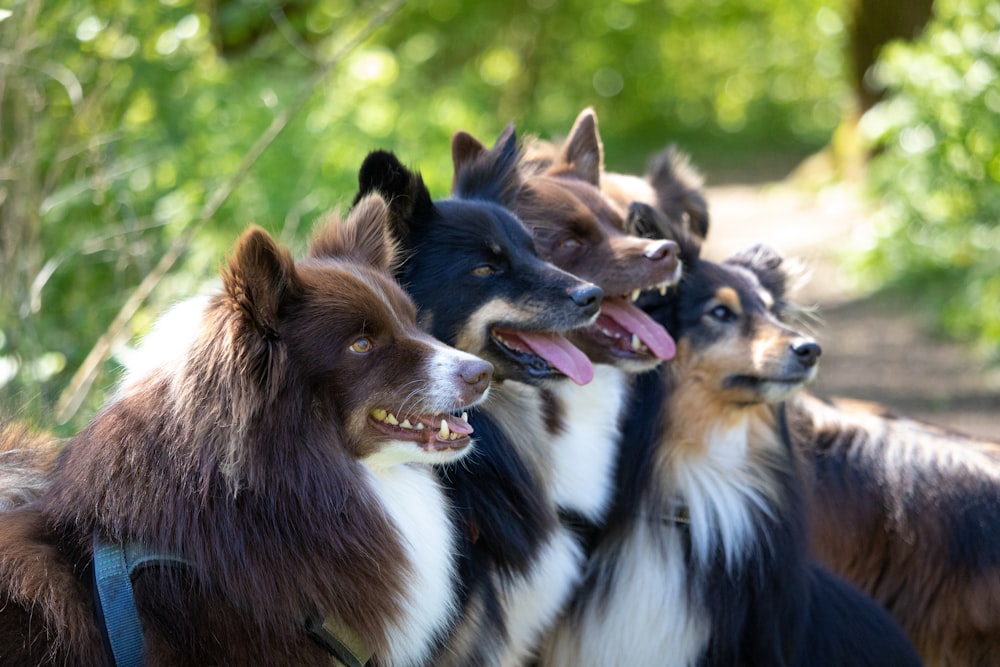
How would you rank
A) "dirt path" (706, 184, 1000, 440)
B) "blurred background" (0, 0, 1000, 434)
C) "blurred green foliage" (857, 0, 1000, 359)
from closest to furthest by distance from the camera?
1. "blurred background" (0, 0, 1000, 434)
2. "dirt path" (706, 184, 1000, 440)
3. "blurred green foliage" (857, 0, 1000, 359)

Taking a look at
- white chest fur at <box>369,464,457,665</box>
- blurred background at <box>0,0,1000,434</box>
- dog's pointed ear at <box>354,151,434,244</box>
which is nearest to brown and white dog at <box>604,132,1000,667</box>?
dog's pointed ear at <box>354,151,434,244</box>

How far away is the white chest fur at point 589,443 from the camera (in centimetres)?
384

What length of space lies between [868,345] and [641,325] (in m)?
6.33

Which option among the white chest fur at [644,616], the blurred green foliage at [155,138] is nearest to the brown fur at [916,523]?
the white chest fur at [644,616]

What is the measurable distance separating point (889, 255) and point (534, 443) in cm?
841

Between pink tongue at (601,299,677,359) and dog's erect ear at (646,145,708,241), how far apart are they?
1.15 meters

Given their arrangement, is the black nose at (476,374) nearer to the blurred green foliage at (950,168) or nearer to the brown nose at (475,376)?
the brown nose at (475,376)

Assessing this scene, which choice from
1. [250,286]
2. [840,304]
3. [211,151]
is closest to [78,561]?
[250,286]

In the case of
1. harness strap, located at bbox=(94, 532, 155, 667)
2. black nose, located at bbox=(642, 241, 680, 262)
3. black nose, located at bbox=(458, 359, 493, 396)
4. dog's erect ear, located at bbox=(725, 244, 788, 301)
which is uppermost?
black nose, located at bbox=(458, 359, 493, 396)

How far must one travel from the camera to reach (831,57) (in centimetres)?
2853

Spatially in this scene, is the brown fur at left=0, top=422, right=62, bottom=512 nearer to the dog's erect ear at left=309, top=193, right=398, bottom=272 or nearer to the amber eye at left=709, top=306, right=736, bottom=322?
the dog's erect ear at left=309, top=193, right=398, bottom=272

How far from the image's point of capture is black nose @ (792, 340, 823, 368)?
3945 mm

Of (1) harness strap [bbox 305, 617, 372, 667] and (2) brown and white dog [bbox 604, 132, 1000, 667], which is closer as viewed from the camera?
(1) harness strap [bbox 305, 617, 372, 667]

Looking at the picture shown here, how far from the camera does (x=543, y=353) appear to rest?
12.0 ft
